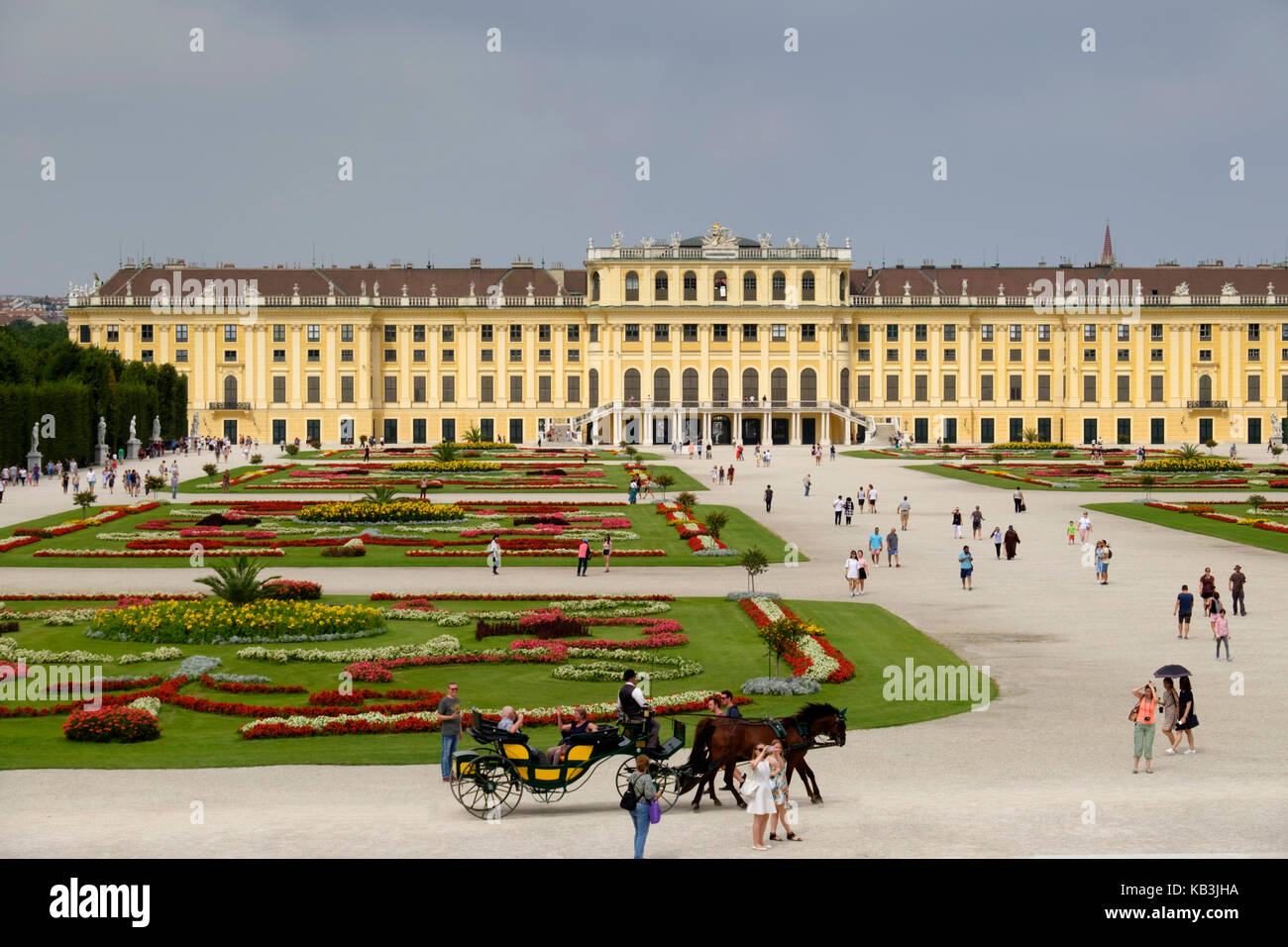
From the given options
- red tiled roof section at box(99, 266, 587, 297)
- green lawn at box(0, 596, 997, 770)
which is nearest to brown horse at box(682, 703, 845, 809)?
green lawn at box(0, 596, 997, 770)

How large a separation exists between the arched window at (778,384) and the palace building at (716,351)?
0.48 ft

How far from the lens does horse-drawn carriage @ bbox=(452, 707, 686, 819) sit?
1605 cm

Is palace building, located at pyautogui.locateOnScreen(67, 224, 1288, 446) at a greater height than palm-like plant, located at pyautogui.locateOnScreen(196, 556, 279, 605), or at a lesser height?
greater

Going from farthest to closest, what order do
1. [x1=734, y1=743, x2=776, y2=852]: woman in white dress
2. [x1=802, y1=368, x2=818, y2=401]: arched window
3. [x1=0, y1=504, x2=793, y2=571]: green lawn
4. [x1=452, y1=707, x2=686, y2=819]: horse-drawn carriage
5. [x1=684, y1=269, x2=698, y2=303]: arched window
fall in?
[x1=684, y1=269, x2=698, y2=303]: arched window, [x1=802, y1=368, x2=818, y2=401]: arched window, [x1=0, y1=504, x2=793, y2=571]: green lawn, [x1=452, y1=707, x2=686, y2=819]: horse-drawn carriage, [x1=734, y1=743, x2=776, y2=852]: woman in white dress

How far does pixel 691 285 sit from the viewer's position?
11819cm

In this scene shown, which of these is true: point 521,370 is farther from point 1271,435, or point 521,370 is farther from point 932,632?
point 932,632

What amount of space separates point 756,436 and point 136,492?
59.7m

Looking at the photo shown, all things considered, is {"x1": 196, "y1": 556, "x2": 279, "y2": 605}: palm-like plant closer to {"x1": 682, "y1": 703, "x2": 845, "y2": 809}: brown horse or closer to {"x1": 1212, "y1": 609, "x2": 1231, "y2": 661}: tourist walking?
{"x1": 682, "y1": 703, "x2": 845, "y2": 809}: brown horse

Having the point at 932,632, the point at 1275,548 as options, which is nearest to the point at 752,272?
the point at 1275,548

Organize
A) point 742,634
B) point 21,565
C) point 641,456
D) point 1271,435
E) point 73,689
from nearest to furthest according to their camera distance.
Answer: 1. point 73,689
2. point 742,634
3. point 21,565
4. point 641,456
5. point 1271,435

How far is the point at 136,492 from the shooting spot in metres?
62.9

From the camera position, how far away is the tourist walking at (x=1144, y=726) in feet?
58.0

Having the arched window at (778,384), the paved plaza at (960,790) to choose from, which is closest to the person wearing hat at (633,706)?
the paved plaza at (960,790)

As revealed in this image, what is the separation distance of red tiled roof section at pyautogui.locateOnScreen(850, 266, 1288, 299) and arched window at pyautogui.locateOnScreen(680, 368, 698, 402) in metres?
15.4
